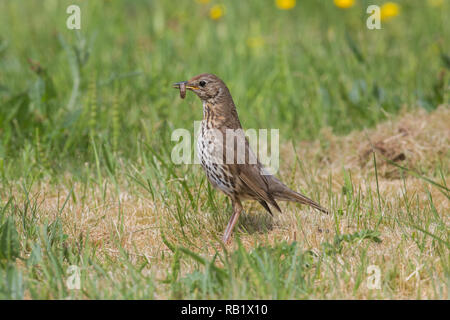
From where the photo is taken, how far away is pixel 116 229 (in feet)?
14.1

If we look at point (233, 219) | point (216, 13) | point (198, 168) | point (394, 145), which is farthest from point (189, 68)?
point (233, 219)

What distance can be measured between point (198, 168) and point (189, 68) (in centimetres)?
254

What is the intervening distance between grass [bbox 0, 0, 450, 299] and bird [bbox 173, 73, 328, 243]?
0.19 m

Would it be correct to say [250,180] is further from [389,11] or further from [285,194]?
[389,11]

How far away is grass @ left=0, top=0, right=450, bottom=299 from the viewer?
11.6ft

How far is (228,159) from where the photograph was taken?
14.1ft

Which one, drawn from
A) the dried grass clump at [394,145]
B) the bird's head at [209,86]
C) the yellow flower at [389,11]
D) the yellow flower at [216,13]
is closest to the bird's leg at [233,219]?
the bird's head at [209,86]

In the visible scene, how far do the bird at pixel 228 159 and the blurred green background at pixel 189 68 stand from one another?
71 centimetres

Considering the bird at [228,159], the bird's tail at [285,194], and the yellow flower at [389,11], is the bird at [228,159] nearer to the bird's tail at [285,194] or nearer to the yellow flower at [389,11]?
the bird's tail at [285,194]

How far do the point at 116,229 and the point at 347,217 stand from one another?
1.52 meters

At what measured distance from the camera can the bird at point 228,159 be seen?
14.1 ft

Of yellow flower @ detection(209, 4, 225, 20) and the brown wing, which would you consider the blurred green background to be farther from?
the brown wing

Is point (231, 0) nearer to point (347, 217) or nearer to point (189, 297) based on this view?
point (347, 217)

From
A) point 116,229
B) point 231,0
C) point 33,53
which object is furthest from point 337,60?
point 116,229
